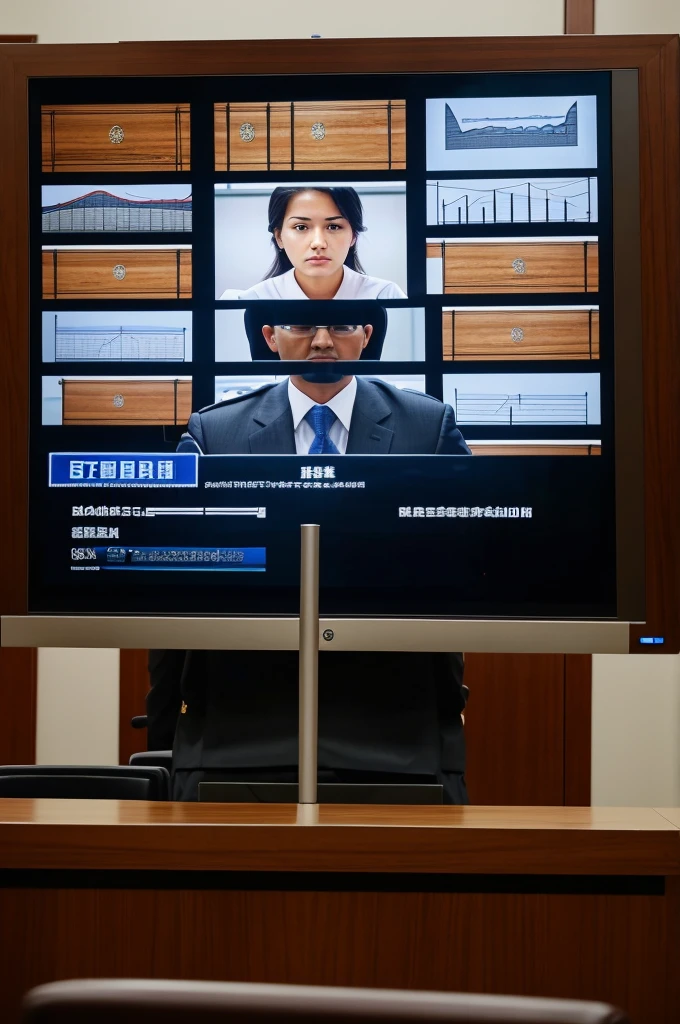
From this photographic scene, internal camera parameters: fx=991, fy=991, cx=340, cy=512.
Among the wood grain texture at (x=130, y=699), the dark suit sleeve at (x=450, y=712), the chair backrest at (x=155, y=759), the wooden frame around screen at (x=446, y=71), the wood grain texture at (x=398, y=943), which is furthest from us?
the wood grain texture at (x=130, y=699)

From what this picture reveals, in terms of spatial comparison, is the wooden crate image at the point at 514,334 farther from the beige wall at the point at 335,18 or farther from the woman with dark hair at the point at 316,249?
the beige wall at the point at 335,18

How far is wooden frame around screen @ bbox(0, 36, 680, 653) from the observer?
4.90 feet

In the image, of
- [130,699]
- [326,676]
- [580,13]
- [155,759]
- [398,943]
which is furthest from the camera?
[130,699]

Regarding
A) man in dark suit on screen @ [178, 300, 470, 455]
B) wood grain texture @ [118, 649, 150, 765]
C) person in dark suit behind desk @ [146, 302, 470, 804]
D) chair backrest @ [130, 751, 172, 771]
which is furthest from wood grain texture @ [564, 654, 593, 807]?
man in dark suit on screen @ [178, 300, 470, 455]

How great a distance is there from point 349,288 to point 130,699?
2660 mm

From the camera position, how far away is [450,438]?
1.53 meters

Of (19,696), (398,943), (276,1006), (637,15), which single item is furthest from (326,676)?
(637,15)

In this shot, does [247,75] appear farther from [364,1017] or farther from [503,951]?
[364,1017]

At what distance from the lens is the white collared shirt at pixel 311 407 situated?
5.02 ft

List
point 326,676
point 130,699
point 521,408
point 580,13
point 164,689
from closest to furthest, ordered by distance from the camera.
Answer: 1. point 521,408
2. point 326,676
3. point 164,689
4. point 580,13
5. point 130,699

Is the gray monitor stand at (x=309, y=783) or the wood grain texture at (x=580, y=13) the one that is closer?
the gray monitor stand at (x=309, y=783)

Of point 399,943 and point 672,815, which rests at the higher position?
point 672,815

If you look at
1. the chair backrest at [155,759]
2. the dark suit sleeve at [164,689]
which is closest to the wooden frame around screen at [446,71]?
the dark suit sleeve at [164,689]

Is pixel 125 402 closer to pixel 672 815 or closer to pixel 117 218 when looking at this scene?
pixel 117 218
